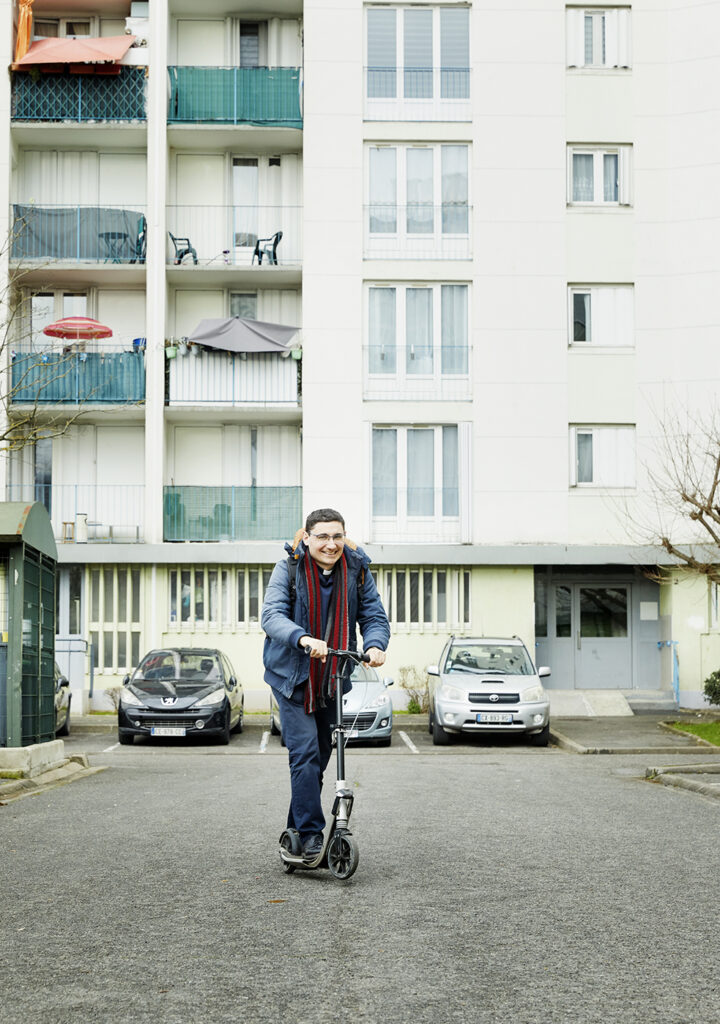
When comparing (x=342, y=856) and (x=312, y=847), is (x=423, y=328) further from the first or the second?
(x=342, y=856)

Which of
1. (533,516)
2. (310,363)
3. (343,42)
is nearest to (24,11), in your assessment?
(343,42)

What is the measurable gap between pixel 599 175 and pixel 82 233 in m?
11.4

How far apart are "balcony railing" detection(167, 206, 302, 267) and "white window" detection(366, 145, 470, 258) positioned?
1948 mm

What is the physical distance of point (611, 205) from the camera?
29797mm

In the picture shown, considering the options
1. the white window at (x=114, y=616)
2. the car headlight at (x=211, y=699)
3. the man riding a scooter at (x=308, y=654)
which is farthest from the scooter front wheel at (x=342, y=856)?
the white window at (x=114, y=616)

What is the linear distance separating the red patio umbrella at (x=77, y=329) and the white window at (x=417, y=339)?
5.70 m

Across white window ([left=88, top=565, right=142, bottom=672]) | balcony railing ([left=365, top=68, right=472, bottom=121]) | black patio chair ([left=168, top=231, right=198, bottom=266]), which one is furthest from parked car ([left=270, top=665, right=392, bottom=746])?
balcony railing ([left=365, top=68, right=472, bottom=121])

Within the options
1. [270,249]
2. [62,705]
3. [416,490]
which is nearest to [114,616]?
[62,705]

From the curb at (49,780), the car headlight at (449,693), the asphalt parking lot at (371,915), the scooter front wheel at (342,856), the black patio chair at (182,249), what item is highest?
the black patio chair at (182,249)

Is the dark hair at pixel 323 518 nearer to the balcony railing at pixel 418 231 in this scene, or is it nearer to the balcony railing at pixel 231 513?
the balcony railing at pixel 231 513

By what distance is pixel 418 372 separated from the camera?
96.9ft

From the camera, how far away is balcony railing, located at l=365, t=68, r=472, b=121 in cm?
3002

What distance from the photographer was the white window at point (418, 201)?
97.7ft

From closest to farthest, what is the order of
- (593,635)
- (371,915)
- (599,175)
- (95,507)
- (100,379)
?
(371,915), (100,379), (599,175), (95,507), (593,635)
